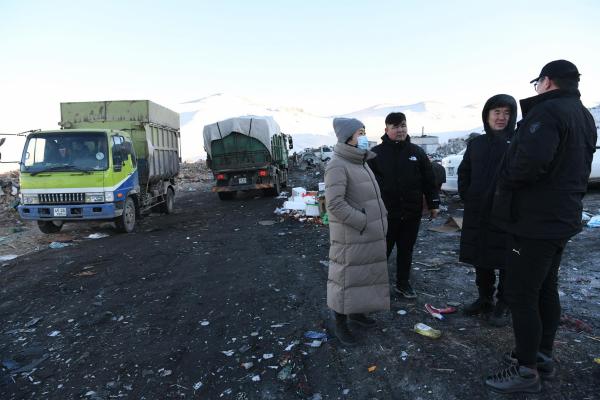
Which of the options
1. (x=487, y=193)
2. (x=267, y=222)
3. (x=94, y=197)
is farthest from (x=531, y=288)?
(x=94, y=197)

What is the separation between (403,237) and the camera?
13.1 ft

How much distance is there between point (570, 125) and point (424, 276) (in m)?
2.97

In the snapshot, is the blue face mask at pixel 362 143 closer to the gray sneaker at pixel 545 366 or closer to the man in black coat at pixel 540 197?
the man in black coat at pixel 540 197

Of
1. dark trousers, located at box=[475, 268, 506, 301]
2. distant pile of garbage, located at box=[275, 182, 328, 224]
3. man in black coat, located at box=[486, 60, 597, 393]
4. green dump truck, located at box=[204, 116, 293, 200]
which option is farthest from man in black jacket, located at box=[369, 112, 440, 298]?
green dump truck, located at box=[204, 116, 293, 200]

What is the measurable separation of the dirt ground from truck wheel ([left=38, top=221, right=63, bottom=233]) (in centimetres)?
192

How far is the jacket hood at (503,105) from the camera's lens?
326 centimetres

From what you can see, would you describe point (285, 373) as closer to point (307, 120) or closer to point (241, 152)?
point (241, 152)

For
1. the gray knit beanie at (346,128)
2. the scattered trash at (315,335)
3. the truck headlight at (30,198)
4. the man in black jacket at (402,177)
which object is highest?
the gray knit beanie at (346,128)

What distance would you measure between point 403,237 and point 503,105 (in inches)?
59.0

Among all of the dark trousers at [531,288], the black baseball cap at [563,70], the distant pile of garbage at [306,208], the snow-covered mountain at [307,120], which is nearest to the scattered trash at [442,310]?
the dark trousers at [531,288]

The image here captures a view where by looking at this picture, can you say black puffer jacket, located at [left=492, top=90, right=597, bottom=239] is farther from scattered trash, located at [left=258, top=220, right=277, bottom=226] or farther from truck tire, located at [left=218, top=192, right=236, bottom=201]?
truck tire, located at [left=218, top=192, right=236, bottom=201]

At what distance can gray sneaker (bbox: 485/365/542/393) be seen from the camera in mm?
2420

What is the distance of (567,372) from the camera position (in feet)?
8.64

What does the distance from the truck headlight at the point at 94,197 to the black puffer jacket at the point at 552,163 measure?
7302 millimetres
